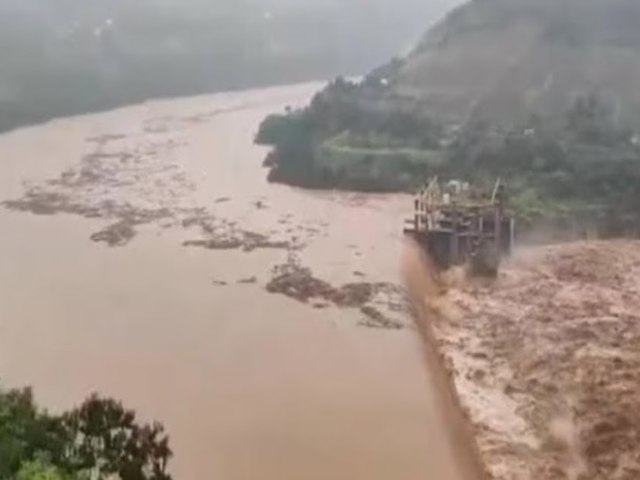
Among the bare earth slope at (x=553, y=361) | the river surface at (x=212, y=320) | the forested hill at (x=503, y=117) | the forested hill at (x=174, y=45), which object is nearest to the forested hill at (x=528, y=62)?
the forested hill at (x=503, y=117)

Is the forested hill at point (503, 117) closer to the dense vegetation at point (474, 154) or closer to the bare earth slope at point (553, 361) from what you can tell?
the dense vegetation at point (474, 154)

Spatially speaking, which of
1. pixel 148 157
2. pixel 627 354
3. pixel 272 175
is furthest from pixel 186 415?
pixel 148 157

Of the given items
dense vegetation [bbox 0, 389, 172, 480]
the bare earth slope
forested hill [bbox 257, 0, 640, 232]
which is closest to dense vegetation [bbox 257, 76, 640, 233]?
forested hill [bbox 257, 0, 640, 232]

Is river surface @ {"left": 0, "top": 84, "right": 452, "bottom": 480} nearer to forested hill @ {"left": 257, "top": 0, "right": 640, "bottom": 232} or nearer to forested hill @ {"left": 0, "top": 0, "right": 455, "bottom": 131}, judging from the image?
forested hill @ {"left": 257, "top": 0, "right": 640, "bottom": 232}

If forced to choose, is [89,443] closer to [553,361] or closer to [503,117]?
[553,361]

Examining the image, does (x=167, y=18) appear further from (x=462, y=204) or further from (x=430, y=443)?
(x=430, y=443)
